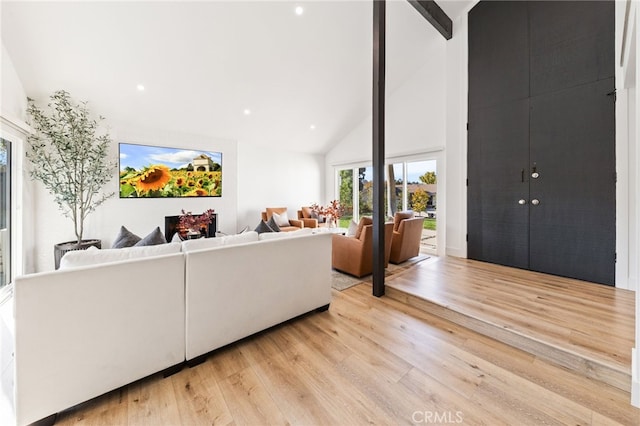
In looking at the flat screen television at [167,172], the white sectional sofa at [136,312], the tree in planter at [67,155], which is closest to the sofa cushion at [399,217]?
the white sectional sofa at [136,312]

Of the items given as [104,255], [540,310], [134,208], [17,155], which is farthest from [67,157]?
[540,310]

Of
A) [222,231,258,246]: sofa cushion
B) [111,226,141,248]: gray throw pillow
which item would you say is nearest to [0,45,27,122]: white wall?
[111,226,141,248]: gray throw pillow

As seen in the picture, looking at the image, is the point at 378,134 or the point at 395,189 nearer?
the point at 378,134

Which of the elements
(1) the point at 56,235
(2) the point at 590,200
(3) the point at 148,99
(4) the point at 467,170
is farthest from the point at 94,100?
(2) the point at 590,200

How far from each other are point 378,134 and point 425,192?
2599 mm

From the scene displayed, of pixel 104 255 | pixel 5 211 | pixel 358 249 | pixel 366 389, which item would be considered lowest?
pixel 366 389

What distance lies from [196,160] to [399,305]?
15.7ft

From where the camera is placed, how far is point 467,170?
3.94 meters

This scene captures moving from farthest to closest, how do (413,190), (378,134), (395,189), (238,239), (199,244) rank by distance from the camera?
(395,189) → (413,190) → (378,134) → (238,239) → (199,244)

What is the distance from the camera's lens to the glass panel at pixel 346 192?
7.06 m

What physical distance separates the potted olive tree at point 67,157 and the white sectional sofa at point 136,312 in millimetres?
3178

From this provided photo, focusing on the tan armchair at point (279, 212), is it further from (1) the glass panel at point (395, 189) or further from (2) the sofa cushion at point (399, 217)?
(2) the sofa cushion at point (399, 217)

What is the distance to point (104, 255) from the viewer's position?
1562 mm

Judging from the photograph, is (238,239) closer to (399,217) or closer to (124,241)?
(124,241)
